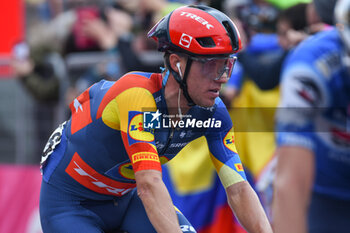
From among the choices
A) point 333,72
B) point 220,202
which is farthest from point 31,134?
point 333,72

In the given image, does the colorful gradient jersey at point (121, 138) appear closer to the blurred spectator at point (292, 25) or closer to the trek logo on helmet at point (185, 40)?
the trek logo on helmet at point (185, 40)

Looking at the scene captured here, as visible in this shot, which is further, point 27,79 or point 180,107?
point 27,79

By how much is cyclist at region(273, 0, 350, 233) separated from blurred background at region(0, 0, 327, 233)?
1.96 metres

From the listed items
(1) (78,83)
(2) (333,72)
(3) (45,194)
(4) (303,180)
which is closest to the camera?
(4) (303,180)

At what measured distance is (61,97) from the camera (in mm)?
9250

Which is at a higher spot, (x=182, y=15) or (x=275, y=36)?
(x=182, y=15)

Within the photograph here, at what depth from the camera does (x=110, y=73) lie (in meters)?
8.17

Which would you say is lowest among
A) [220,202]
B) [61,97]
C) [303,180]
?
[220,202]

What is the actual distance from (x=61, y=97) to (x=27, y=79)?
0.63m

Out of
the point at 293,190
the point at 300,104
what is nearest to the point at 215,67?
the point at 300,104

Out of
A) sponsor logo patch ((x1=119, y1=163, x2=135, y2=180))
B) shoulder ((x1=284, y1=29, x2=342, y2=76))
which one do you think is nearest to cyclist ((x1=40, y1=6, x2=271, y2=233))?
sponsor logo patch ((x1=119, y1=163, x2=135, y2=180))

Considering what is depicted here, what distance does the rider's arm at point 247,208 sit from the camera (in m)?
3.98

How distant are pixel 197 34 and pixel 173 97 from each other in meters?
0.47

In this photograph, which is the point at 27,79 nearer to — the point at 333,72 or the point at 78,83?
the point at 78,83
